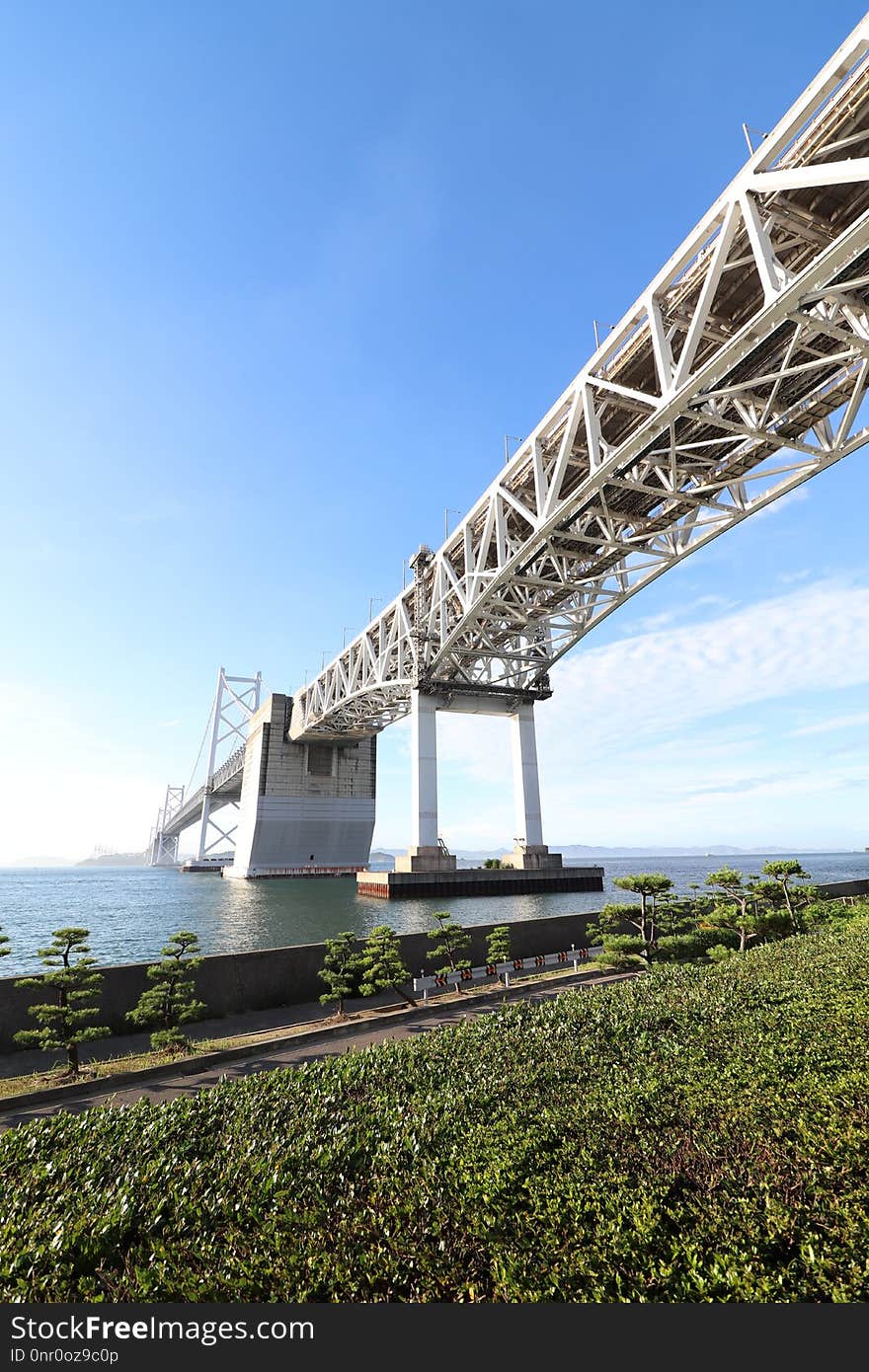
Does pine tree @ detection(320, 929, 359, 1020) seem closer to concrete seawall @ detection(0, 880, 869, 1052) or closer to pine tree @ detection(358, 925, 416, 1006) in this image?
pine tree @ detection(358, 925, 416, 1006)

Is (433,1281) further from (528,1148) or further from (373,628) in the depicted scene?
(373,628)

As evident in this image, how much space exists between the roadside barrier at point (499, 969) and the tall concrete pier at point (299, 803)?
56118mm

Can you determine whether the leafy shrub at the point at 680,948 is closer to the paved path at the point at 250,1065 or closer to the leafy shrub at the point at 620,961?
the leafy shrub at the point at 620,961

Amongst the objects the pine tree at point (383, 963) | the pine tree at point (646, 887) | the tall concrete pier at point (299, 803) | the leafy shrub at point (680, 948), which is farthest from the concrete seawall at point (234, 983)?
the tall concrete pier at point (299, 803)

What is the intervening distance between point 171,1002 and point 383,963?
4206 mm

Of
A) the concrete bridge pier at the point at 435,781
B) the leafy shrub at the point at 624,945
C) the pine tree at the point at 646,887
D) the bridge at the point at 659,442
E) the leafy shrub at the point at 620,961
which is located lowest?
the leafy shrub at the point at 620,961

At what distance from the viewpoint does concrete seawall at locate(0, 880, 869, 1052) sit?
11.0m

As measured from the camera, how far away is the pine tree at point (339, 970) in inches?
481

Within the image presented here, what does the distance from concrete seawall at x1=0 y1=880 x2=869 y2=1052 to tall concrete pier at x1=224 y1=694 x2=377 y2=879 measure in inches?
2224

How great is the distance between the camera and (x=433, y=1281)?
275 cm

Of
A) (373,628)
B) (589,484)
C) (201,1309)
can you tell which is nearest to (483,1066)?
(201,1309)

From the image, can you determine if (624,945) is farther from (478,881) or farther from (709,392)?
(478,881)

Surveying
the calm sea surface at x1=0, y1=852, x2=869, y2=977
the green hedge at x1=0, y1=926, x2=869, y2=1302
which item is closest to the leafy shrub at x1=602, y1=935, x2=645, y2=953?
the green hedge at x1=0, y1=926, x2=869, y2=1302

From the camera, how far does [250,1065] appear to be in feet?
30.7
